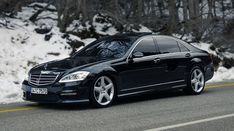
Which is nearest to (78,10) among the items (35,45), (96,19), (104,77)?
(96,19)

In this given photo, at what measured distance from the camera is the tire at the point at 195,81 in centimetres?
1217

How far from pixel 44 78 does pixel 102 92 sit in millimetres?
1176

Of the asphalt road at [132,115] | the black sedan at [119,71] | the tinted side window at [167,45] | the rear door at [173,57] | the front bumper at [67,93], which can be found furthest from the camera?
the tinted side window at [167,45]

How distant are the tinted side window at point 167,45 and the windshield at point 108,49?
0.86 meters

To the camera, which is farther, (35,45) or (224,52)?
(224,52)

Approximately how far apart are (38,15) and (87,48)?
9529 mm

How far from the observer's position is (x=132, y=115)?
9.23 m

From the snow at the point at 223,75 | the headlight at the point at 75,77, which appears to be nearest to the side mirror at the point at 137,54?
the headlight at the point at 75,77

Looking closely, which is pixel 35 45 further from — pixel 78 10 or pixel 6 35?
pixel 78 10

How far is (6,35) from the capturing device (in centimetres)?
1716

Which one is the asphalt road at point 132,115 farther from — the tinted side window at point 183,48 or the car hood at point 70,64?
the tinted side window at point 183,48

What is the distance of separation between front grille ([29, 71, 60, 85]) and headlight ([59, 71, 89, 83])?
188mm

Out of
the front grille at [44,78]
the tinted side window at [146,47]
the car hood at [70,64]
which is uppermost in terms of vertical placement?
the tinted side window at [146,47]

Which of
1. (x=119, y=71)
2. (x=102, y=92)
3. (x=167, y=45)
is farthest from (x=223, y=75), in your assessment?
(x=102, y=92)
